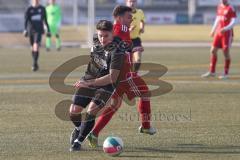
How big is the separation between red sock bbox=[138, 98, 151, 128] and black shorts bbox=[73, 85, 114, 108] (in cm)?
92

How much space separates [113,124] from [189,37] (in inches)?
1299

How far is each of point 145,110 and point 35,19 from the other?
37.4ft

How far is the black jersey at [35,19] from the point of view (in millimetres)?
20312

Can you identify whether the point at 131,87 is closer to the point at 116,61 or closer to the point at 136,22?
the point at 116,61

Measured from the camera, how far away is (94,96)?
874 cm

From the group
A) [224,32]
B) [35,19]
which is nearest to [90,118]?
[224,32]

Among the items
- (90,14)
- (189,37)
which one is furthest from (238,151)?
(189,37)

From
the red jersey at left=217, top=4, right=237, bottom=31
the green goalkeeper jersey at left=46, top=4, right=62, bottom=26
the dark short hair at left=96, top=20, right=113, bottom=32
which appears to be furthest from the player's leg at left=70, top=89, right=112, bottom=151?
the green goalkeeper jersey at left=46, top=4, right=62, bottom=26

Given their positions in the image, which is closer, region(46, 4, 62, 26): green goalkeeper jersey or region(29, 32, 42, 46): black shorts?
region(29, 32, 42, 46): black shorts

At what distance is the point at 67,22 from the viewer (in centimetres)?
5388

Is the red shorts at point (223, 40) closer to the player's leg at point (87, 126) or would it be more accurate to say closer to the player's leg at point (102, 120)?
the player's leg at point (102, 120)

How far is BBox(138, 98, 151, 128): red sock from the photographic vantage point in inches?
378

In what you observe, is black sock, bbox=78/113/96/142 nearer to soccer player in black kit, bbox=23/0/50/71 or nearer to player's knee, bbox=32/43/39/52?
player's knee, bbox=32/43/39/52

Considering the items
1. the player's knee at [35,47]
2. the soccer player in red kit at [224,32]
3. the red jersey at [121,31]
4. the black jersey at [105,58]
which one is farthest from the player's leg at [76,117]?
the player's knee at [35,47]
